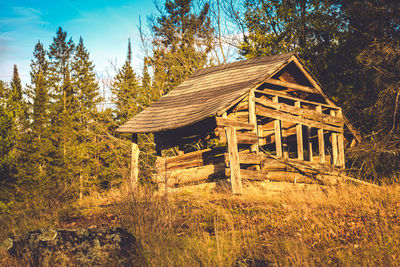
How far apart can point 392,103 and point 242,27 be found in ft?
40.4

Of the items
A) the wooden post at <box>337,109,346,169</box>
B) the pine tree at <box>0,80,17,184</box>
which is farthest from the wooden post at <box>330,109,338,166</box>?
the pine tree at <box>0,80,17,184</box>

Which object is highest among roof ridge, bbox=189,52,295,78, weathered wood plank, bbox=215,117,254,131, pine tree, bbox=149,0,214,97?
pine tree, bbox=149,0,214,97

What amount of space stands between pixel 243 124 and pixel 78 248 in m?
6.50

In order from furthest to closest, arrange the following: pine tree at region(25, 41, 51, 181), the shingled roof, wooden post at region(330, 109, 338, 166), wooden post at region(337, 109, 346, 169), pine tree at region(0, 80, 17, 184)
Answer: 1. pine tree at region(25, 41, 51, 181)
2. pine tree at region(0, 80, 17, 184)
3. wooden post at region(337, 109, 346, 169)
4. wooden post at region(330, 109, 338, 166)
5. the shingled roof

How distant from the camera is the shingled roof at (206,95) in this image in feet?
33.6

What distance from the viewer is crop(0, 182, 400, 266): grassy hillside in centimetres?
519

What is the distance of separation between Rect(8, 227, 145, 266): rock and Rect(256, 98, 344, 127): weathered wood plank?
700 centimetres

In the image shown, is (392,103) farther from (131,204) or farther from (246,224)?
(131,204)

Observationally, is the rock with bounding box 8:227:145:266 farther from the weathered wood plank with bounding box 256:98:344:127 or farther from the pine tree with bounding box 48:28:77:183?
the pine tree with bounding box 48:28:77:183

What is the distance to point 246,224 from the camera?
715cm

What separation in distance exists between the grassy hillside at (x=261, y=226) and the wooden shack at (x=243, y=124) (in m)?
1.39

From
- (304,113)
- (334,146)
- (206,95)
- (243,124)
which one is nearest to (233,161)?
(243,124)

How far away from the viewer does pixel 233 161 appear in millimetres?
9547

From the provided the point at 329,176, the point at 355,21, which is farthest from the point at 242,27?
the point at 329,176
